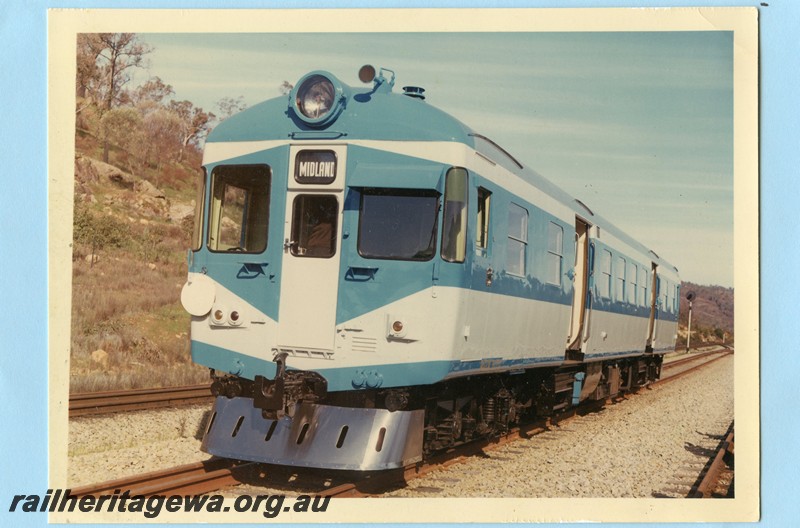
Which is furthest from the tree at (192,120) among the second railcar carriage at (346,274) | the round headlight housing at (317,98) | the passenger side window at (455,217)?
the passenger side window at (455,217)

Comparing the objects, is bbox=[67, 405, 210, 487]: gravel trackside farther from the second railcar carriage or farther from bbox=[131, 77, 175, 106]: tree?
bbox=[131, 77, 175, 106]: tree

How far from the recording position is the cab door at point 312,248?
854 centimetres

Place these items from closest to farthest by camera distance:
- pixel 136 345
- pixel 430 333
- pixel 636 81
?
pixel 430 333
pixel 636 81
pixel 136 345

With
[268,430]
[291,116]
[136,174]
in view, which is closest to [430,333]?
[268,430]

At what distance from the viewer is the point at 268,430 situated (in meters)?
8.84

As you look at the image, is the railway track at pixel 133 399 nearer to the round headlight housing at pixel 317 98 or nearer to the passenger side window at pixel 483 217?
the round headlight housing at pixel 317 98

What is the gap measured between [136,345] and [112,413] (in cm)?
249

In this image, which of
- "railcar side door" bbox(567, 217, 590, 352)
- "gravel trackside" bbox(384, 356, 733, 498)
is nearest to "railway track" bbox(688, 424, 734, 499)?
"gravel trackside" bbox(384, 356, 733, 498)

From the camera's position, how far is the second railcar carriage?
842 centimetres

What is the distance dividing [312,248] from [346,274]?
1.39ft

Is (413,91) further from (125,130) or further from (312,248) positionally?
(125,130)

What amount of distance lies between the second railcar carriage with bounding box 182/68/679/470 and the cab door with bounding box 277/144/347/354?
1cm

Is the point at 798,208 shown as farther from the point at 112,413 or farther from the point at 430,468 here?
the point at 112,413

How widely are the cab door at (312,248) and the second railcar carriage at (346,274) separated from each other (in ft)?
0.04
